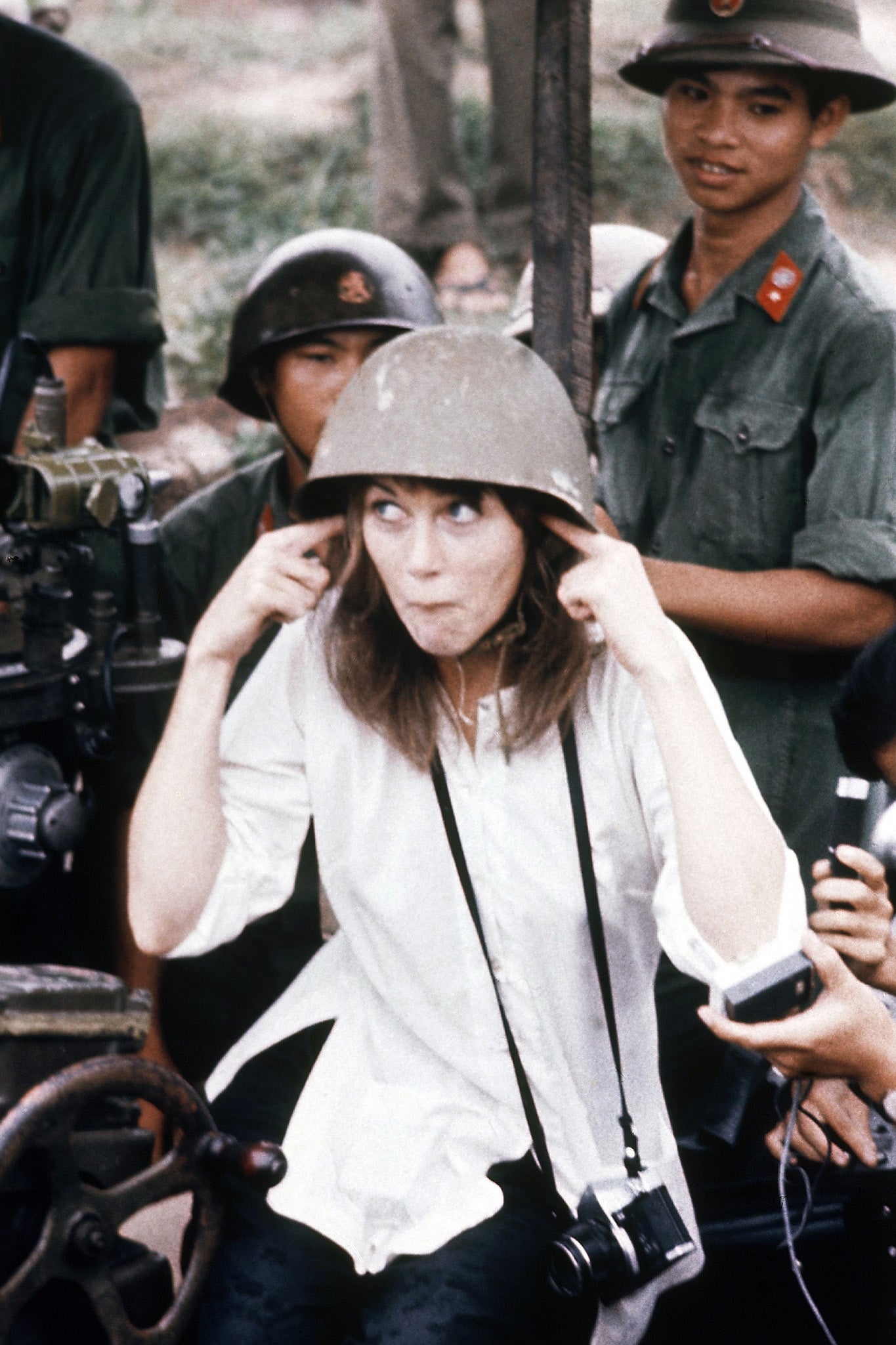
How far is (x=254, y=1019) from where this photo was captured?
328 cm

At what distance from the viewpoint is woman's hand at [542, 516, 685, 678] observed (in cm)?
208

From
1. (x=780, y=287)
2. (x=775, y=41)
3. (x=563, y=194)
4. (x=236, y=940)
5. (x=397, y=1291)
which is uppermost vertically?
(x=775, y=41)

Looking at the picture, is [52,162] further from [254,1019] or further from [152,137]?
[152,137]

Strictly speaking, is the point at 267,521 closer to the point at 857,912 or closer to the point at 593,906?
the point at 593,906

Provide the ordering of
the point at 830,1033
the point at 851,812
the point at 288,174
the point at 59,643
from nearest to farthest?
1. the point at 830,1033
2. the point at 851,812
3. the point at 59,643
4. the point at 288,174

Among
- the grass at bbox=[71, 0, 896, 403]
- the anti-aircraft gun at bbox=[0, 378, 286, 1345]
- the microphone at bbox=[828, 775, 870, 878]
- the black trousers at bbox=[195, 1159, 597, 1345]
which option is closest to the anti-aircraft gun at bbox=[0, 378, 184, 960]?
the anti-aircraft gun at bbox=[0, 378, 286, 1345]

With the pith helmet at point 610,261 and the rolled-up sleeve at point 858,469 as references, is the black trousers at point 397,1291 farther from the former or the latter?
the pith helmet at point 610,261

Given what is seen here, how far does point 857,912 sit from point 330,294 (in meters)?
1.92

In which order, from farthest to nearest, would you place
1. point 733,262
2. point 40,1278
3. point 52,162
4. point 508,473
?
point 52,162 → point 733,262 → point 508,473 → point 40,1278

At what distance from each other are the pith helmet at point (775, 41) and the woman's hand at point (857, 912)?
1.60m

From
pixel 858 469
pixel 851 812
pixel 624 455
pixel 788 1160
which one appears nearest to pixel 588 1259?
pixel 788 1160

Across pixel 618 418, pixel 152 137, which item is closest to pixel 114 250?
pixel 618 418

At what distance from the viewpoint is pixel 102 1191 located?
6.30 feet

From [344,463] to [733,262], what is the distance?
1.42m
